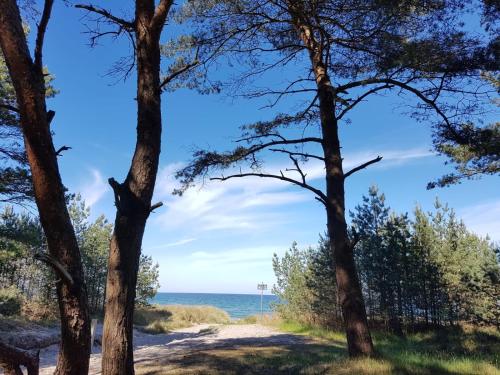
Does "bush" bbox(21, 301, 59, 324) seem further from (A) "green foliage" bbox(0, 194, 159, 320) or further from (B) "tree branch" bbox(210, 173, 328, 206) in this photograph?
(B) "tree branch" bbox(210, 173, 328, 206)

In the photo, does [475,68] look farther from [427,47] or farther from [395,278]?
[395,278]

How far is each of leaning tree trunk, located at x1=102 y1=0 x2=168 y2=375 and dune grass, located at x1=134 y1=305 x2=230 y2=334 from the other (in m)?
23.1

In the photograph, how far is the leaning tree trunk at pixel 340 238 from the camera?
7.62m

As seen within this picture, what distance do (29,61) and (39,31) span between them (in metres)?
0.44

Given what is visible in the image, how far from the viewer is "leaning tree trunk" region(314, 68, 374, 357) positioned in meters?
7.62

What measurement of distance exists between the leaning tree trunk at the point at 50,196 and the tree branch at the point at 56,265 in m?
0.03

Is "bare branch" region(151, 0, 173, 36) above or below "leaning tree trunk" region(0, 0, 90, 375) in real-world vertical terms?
above

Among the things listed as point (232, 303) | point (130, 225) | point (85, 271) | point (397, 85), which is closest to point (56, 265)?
point (130, 225)

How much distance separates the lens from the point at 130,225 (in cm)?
422

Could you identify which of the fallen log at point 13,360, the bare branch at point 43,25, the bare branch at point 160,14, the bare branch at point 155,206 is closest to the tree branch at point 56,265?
the fallen log at point 13,360

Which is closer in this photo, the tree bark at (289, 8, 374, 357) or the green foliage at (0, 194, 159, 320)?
the tree bark at (289, 8, 374, 357)

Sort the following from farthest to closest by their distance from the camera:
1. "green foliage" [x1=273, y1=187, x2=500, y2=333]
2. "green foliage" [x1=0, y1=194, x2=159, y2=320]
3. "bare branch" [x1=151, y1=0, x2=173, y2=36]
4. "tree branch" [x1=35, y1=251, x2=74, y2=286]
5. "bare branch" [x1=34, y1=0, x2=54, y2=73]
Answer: "green foliage" [x1=0, y1=194, x2=159, y2=320] < "green foliage" [x1=273, y1=187, x2=500, y2=333] < "bare branch" [x1=151, y1=0, x2=173, y2=36] < "bare branch" [x1=34, y1=0, x2=54, y2=73] < "tree branch" [x1=35, y1=251, x2=74, y2=286]

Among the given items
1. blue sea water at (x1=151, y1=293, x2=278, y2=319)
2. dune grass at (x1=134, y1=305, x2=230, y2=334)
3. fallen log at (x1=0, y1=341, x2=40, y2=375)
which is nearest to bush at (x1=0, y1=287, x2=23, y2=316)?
dune grass at (x1=134, y1=305, x2=230, y2=334)

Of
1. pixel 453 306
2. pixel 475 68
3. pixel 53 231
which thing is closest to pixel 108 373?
pixel 53 231
